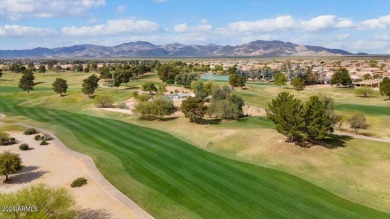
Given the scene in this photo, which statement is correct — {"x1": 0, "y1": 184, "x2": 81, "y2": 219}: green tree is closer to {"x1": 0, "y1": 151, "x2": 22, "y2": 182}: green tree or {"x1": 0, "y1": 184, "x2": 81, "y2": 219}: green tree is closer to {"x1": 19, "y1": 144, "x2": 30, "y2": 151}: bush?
{"x1": 0, "y1": 151, "x2": 22, "y2": 182}: green tree

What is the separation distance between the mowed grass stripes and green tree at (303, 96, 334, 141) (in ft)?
39.3

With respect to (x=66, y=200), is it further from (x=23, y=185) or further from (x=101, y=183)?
(x=23, y=185)

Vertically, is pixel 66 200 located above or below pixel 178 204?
above

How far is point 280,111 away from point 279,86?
101495 mm

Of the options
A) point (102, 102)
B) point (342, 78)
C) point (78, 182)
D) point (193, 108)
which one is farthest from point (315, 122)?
point (342, 78)

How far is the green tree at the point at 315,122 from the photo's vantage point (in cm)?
5350

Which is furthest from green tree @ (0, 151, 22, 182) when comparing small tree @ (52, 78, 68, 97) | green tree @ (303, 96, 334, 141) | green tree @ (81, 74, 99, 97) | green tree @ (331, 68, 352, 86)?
green tree @ (331, 68, 352, 86)

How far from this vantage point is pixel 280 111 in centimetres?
5697

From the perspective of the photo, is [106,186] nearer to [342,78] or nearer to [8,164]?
[8,164]

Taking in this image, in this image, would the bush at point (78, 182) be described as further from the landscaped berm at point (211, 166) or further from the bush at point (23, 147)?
the bush at point (23, 147)

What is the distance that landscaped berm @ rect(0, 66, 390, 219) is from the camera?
35438mm

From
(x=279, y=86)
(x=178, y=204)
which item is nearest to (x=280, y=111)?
(x=178, y=204)

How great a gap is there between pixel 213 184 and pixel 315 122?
23.2 m

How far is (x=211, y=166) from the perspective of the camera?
4784 cm
